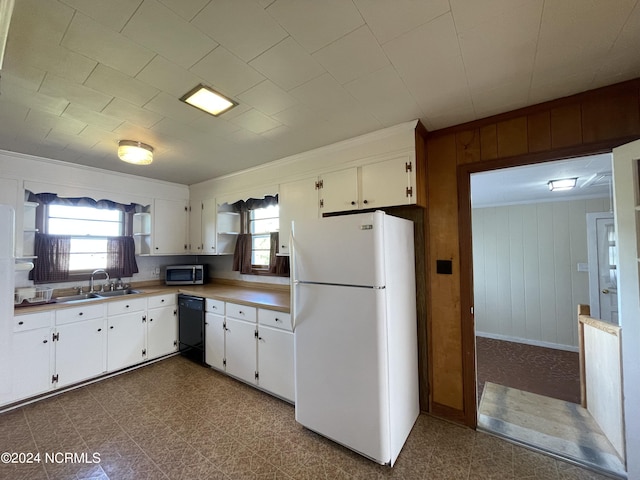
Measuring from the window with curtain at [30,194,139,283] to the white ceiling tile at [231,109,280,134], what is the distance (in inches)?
97.4

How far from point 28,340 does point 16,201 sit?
1.35 m

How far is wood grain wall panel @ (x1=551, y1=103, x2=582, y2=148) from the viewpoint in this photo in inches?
69.7

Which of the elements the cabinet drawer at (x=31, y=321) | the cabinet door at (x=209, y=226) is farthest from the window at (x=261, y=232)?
the cabinet drawer at (x=31, y=321)

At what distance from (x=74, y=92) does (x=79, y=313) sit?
2.18 m

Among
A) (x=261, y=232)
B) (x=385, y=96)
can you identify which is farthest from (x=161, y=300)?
(x=385, y=96)

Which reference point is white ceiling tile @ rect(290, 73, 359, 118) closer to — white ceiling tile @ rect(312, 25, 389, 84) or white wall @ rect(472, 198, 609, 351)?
white ceiling tile @ rect(312, 25, 389, 84)

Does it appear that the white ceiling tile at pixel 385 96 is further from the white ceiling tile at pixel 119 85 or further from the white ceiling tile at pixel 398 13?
the white ceiling tile at pixel 119 85

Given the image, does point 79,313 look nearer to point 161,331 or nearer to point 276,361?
point 161,331

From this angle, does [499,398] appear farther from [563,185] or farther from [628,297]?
[563,185]

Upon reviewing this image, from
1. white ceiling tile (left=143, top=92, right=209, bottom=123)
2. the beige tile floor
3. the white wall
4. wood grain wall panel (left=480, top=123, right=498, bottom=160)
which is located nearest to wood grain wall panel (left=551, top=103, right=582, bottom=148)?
wood grain wall panel (left=480, top=123, right=498, bottom=160)

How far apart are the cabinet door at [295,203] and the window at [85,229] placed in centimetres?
238

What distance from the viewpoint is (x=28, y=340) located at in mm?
2416

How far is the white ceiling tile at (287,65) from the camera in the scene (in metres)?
1.33

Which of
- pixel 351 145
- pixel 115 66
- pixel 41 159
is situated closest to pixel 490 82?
pixel 351 145
